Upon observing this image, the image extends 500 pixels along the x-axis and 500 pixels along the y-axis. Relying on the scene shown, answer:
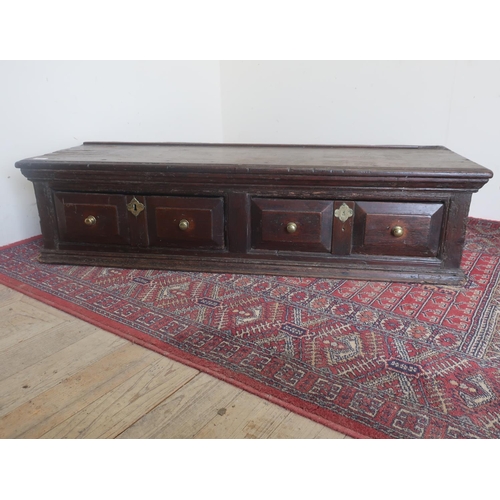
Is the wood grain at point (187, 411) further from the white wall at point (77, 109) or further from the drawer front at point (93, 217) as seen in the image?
the white wall at point (77, 109)

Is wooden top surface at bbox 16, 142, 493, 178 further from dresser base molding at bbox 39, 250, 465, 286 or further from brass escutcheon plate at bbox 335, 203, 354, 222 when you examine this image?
dresser base molding at bbox 39, 250, 465, 286

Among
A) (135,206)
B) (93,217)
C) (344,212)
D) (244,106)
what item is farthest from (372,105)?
(93,217)

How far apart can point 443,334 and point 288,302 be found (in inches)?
22.5

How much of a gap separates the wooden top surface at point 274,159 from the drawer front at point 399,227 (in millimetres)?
153

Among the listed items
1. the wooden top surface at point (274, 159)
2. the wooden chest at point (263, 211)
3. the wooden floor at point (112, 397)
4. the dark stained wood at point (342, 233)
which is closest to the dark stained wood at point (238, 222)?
the wooden chest at point (263, 211)

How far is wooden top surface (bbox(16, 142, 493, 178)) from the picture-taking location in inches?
73.9

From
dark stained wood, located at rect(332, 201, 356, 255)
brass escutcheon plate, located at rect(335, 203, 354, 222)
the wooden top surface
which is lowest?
dark stained wood, located at rect(332, 201, 356, 255)

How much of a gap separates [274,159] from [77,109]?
128 centimetres

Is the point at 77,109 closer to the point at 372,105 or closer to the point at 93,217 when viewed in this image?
the point at 93,217

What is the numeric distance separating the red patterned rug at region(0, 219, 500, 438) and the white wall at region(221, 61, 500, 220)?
2.64ft

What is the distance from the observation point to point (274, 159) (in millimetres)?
2109

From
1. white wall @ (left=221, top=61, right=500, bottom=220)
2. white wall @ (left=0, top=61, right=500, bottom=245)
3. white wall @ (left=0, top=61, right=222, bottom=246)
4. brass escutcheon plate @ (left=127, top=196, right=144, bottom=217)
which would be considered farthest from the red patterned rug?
white wall @ (left=221, top=61, right=500, bottom=220)

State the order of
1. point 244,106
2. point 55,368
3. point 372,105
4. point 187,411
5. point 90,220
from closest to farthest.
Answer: point 187,411
point 55,368
point 90,220
point 372,105
point 244,106
